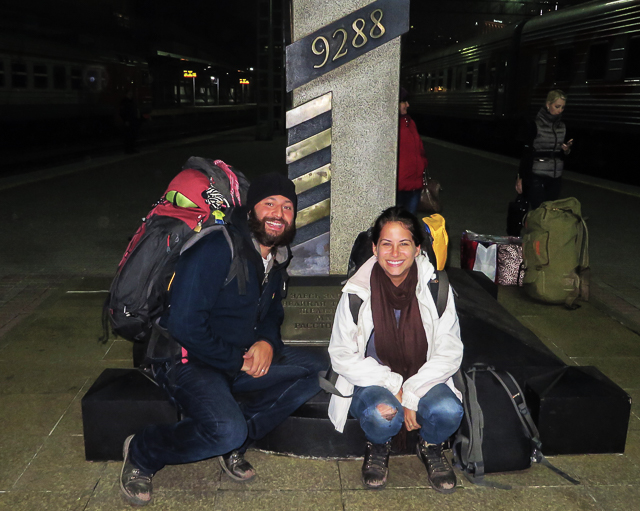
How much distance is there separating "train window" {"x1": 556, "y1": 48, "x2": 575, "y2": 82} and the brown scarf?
12.1m

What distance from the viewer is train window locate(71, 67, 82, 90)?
2030 cm

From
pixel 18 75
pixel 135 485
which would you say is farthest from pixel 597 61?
pixel 18 75

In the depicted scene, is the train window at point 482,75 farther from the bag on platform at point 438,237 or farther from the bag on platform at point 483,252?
the bag on platform at point 438,237

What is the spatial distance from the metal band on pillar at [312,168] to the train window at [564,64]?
33.4ft

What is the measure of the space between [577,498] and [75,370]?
2929 millimetres

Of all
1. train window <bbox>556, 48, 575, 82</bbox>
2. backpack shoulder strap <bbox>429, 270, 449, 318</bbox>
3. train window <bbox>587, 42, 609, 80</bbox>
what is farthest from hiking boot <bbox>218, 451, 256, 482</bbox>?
train window <bbox>556, 48, 575, 82</bbox>

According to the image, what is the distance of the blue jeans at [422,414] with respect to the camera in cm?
272

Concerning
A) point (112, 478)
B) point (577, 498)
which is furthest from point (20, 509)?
point (577, 498)

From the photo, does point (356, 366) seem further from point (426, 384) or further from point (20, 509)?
point (20, 509)

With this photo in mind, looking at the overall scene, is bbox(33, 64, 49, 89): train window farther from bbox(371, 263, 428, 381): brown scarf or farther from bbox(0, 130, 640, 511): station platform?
bbox(371, 263, 428, 381): brown scarf

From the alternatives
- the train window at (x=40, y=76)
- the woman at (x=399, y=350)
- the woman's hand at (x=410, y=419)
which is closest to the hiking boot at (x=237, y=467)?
the woman at (x=399, y=350)

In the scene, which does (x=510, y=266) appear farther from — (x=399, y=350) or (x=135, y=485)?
(x=135, y=485)

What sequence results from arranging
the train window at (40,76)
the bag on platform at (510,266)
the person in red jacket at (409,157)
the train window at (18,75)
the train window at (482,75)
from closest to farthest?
the bag on platform at (510,266) → the person in red jacket at (409,157) → the train window at (18,75) → the train window at (40,76) → the train window at (482,75)

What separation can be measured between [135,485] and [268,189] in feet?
4.43
